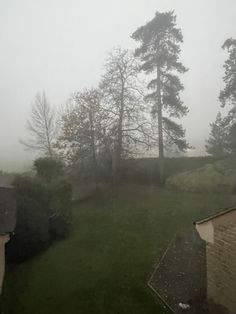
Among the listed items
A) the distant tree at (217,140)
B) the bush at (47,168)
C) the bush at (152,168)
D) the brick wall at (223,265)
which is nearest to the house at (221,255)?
the brick wall at (223,265)

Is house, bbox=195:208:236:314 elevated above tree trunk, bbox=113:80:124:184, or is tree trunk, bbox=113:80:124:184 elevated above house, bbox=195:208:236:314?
tree trunk, bbox=113:80:124:184

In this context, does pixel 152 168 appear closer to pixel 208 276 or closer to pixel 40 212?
pixel 40 212

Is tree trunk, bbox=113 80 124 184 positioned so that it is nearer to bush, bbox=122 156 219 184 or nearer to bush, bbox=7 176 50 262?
bush, bbox=122 156 219 184

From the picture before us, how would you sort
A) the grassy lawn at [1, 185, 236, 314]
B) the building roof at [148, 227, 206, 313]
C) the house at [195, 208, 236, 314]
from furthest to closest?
the grassy lawn at [1, 185, 236, 314], the building roof at [148, 227, 206, 313], the house at [195, 208, 236, 314]

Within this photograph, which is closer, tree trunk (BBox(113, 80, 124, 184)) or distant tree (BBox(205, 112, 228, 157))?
tree trunk (BBox(113, 80, 124, 184))

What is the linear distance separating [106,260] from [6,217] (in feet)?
17.8

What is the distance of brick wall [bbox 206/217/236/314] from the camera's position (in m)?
11.9

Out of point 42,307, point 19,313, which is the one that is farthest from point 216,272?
point 19,313

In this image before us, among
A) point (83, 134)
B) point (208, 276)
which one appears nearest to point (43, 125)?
point (83, 134)

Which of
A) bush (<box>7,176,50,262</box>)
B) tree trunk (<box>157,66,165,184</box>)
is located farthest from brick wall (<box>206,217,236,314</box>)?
tree trunk (<box>157,66,165,184</box>)

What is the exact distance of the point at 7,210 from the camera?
16.0 m

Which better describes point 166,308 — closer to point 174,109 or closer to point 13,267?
point 13,267

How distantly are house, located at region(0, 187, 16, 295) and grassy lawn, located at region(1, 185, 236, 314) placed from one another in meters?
2.06

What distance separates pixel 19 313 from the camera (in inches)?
522
